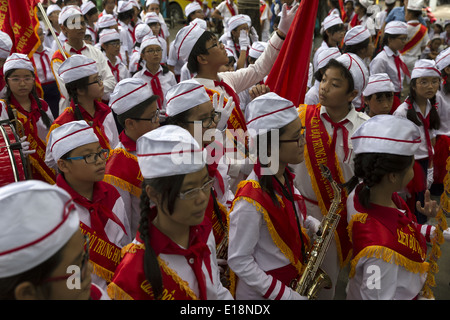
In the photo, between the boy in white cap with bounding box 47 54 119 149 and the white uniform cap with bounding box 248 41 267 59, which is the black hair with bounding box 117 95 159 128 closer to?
the boy in white cap with bounding box 47 54 119 149

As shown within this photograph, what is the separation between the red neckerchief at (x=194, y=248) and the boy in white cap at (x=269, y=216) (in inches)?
10.4

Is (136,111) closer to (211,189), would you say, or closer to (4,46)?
(211,189)

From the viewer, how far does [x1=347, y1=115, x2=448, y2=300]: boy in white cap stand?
234 centimetres

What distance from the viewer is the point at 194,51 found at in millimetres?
4047

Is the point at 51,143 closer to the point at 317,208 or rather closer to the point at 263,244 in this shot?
the point at 263,244

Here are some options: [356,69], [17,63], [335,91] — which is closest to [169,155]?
[335,91]

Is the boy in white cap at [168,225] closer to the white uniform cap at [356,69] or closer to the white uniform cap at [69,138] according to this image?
the white uniform cap at [69,138]

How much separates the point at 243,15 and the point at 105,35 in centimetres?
286

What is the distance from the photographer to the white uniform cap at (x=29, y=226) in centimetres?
139

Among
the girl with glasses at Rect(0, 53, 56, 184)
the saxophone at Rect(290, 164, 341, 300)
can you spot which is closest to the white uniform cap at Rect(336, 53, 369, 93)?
the saxophone at Rect(290, 164, 341, 300)

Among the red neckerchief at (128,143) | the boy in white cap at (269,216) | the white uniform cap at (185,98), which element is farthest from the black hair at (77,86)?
the boy in white cap at (269,216)

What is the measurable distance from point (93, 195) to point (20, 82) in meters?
2.28

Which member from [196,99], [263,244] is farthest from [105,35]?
[263,244]

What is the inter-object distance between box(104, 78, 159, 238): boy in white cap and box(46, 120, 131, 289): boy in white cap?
6.8 inches
